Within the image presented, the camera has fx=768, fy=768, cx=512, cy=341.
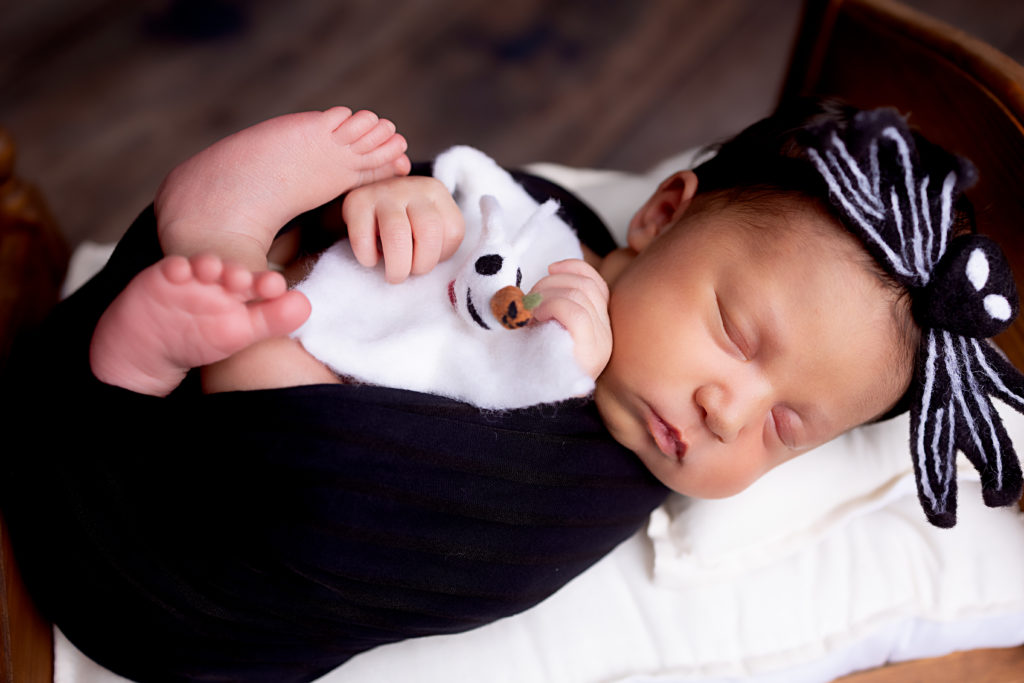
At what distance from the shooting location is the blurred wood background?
1896 mm

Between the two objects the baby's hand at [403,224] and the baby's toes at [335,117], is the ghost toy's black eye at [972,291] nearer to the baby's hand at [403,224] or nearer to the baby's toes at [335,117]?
the baby's hand at [403,224]

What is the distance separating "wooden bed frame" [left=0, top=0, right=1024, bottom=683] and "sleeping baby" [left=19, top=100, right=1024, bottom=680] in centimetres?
12

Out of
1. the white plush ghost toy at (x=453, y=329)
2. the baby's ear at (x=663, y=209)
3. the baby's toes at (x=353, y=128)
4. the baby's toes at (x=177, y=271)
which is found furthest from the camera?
the baby's ear at (x=663, y=209)

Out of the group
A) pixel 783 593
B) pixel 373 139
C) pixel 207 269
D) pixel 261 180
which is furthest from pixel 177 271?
pixel 783 593

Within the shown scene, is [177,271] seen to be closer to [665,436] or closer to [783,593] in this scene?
[665,436]

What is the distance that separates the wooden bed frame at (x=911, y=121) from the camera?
92 centimetres

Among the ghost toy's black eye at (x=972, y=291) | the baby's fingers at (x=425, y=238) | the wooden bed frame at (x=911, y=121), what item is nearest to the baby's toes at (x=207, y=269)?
the baby's fingers at (x=425, y=238)

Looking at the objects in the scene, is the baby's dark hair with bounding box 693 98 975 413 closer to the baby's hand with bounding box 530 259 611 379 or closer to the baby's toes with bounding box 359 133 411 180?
the baby's hand with bounding box 530 259 611 379

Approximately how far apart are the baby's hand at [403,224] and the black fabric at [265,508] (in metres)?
0.15

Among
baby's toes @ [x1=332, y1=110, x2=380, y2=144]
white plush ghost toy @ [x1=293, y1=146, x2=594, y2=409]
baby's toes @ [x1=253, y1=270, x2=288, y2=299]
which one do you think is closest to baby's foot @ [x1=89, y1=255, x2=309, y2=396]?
baby's toes @ [x1=253, y1=270, x2=288, y2=299]

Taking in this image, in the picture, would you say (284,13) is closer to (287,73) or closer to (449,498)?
(287,73)

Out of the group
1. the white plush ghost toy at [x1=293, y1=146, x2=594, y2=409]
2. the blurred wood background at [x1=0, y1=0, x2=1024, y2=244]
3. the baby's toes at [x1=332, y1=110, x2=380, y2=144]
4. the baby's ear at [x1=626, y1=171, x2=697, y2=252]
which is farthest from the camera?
the blurred wood background at [x1=0, y1=0, x2=1024, y2=244]

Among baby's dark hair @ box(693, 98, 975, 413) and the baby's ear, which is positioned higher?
baby's dark hair @ box(693, 98, 975, 413)

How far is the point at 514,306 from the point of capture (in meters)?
0.70
